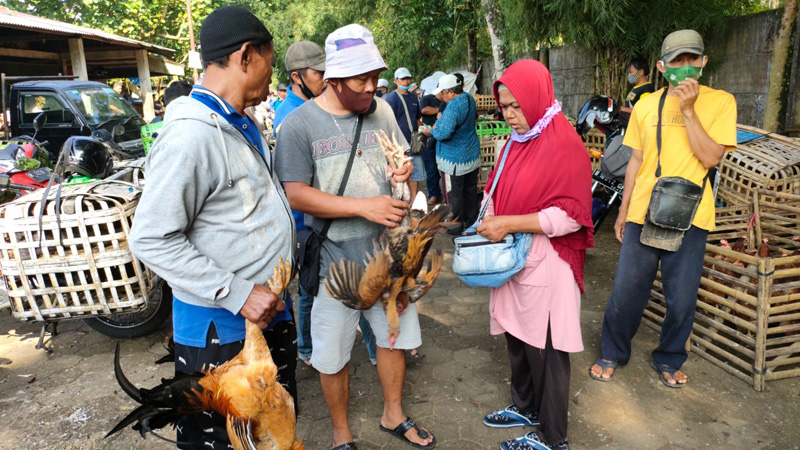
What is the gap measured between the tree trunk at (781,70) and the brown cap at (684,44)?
3.04 metres

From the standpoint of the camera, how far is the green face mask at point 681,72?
2855 mm

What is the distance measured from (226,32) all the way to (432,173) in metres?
6.11

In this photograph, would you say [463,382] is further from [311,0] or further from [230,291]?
[311,0]

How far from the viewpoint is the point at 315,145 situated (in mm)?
2307

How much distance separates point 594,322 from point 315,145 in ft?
9.75

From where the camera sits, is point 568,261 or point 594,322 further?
point 594,322

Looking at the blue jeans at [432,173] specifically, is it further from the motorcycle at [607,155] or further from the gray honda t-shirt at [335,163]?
the gray honda t-shirt at [335,163]

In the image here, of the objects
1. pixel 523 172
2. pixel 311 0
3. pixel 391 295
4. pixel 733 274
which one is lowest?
→ pixel 733 274

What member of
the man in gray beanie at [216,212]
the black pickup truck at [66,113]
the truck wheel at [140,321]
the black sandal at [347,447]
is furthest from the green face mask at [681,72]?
the black pickup truck at [66,113]

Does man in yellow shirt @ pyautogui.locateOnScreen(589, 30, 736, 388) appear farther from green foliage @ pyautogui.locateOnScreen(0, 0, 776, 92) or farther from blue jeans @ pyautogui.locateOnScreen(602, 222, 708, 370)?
green foliage @ pyautogui.locateOnScreen(0, 0, 776, 92)

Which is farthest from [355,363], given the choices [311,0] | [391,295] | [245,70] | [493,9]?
[311,0]

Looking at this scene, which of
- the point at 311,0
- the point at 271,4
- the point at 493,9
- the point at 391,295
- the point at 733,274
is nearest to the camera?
the point at 391,295

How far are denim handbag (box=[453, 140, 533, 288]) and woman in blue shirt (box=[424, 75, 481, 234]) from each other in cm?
354

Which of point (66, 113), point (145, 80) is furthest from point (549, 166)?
point (145, 80)
